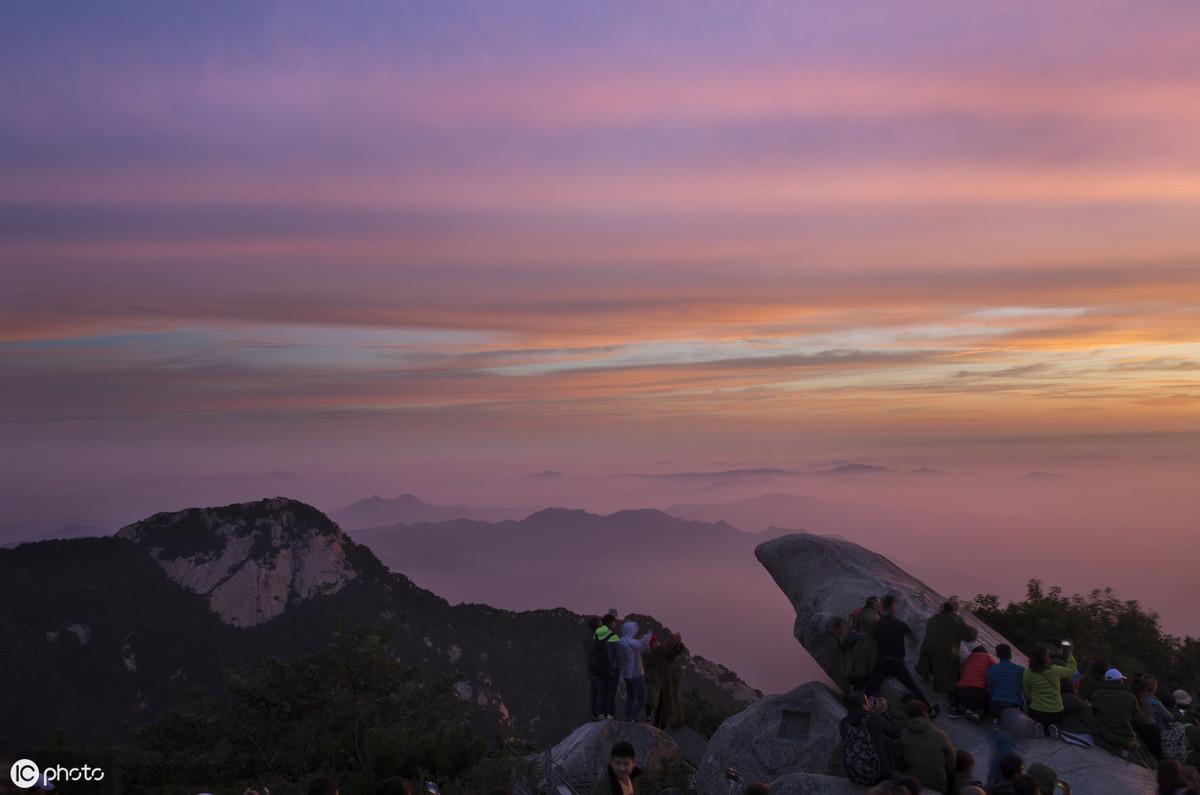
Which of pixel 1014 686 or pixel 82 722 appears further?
pixel 82 722

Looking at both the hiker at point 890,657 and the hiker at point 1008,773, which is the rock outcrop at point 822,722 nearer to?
the hiker at point 890,657

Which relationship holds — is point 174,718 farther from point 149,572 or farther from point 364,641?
point 149,572

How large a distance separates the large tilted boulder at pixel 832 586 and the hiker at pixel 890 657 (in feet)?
7.67

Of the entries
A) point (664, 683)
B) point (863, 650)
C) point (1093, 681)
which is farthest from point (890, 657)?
point (664, 683)

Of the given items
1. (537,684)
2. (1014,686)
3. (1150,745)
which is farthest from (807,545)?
(537,684)

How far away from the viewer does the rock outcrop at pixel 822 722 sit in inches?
601

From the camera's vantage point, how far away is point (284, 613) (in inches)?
3696

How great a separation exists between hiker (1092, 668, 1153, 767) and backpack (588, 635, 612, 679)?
916 centimetres

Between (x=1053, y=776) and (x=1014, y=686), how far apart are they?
4.35 m

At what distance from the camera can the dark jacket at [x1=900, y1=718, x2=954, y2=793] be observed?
13383 mm

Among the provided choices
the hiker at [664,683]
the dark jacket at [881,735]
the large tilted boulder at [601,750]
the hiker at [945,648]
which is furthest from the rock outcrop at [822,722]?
the hiker at [664,683]

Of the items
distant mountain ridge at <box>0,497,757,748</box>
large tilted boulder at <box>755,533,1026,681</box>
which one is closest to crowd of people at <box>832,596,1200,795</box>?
large tilted boulder at <box>755,533,1026,681</box>

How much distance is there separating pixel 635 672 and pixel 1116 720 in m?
9.13

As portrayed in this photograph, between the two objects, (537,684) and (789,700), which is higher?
(789,700)
